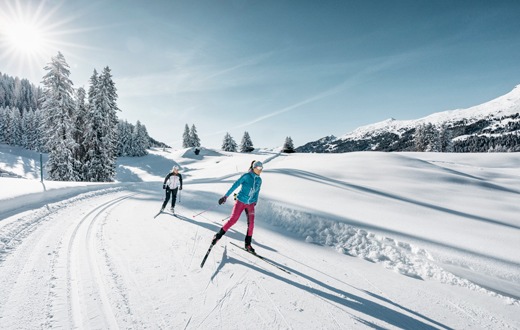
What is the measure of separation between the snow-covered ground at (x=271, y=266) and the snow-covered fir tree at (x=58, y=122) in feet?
62.6

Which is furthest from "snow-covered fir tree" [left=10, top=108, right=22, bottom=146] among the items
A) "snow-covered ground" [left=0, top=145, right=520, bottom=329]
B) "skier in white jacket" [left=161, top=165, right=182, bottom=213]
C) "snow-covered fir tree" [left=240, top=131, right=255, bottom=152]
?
"skier in white jacket" [left=161, top=165, right=182, bottom=213]

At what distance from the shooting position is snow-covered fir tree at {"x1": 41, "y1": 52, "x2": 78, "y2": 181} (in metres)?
26.5

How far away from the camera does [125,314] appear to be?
11.0 feet

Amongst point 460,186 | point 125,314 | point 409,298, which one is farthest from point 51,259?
point 460,186

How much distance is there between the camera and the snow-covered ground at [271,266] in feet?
11.5

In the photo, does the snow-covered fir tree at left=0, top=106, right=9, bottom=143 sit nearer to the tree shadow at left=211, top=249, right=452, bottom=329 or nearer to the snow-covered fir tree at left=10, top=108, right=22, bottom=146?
the snow-covered fir tree at left=10, top=108, right=22, bottom=146

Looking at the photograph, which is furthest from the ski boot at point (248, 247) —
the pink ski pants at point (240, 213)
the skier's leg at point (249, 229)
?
the pink ski pants at point (240, 213)

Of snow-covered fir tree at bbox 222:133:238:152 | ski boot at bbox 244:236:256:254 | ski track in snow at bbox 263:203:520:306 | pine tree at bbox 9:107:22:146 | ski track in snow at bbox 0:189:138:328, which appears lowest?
ski track in snow at bbox 263:203:520:306

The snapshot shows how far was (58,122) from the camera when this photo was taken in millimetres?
26766

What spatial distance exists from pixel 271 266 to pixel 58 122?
103ft

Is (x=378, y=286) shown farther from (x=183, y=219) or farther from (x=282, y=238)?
(x=183, y=219)

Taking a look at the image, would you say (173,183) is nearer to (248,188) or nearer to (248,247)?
(248,188)

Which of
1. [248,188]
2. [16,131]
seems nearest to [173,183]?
[248,188]

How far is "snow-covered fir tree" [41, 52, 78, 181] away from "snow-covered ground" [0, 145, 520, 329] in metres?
19.1
